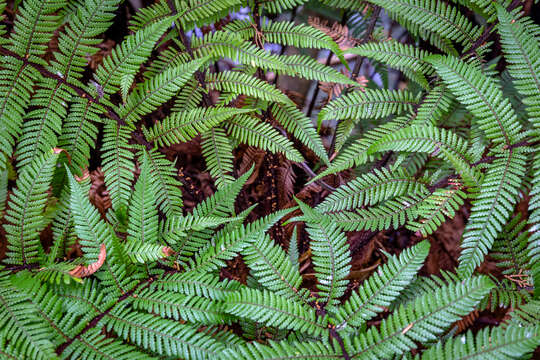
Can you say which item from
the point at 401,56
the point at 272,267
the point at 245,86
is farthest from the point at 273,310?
the point at 401,56

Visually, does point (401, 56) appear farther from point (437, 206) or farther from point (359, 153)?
point (437, 206)

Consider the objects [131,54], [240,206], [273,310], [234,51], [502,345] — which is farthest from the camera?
[240,206]

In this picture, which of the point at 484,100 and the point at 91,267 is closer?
the point at 91,267

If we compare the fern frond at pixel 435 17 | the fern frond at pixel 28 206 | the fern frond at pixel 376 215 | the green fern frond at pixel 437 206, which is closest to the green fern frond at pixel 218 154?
the fern frond at pixel 376 215

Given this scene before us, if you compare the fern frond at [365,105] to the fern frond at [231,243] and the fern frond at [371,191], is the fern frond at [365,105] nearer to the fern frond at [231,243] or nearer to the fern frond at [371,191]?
the fern frond at [371,191]

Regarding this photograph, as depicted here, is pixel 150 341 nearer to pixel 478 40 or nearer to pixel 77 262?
pixel 77 262

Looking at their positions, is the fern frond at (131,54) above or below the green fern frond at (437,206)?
above

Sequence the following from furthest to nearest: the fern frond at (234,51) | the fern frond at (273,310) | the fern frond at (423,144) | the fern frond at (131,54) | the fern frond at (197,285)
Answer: the fern frond at (234,51) < the fern frond at (131,54) < the fern frond at (423,144) < the fern frond at (197,285) < the fern frond at (273,310)
